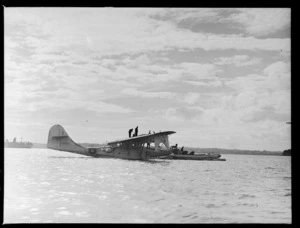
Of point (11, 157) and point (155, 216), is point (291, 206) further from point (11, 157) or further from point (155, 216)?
point (11, 157)

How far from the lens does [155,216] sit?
17.9ft

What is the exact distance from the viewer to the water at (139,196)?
17.7ft

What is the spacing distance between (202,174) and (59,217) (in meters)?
3.04

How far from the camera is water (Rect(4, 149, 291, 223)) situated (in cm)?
541

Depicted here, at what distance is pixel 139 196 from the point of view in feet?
19.3
